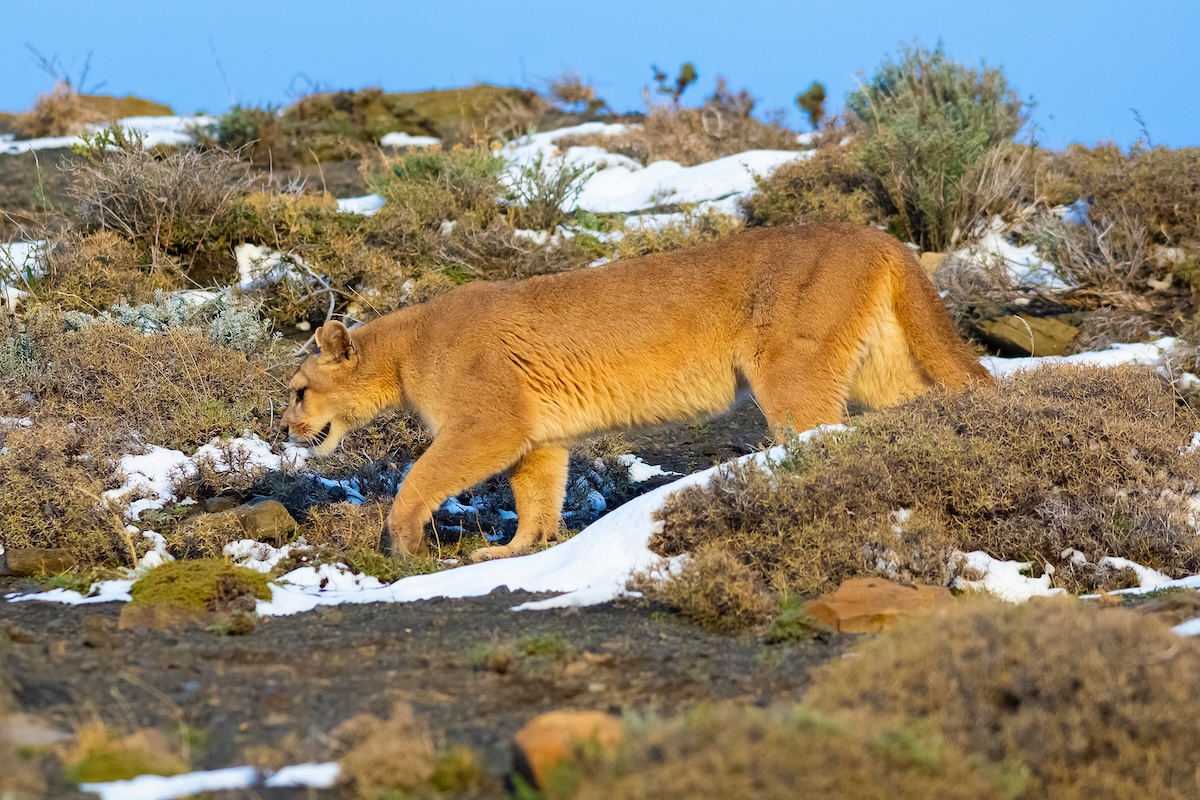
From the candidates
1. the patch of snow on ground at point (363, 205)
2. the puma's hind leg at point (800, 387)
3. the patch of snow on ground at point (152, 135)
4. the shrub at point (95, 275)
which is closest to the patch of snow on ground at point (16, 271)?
the shrub at point (95, 275)

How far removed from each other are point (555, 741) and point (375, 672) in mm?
1747

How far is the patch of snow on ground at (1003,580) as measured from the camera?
6.39 m

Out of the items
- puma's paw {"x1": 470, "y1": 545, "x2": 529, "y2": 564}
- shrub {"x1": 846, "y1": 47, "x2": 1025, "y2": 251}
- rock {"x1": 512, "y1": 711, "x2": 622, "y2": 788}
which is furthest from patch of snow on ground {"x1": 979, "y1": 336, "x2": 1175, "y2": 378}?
rock {"x1": 512, "y1": 711, "x2": 622, "y2": 788}

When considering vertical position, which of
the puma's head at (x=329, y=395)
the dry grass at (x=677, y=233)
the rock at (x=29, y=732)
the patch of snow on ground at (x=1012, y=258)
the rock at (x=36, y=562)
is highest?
the dry grass at (x=677, y=233)

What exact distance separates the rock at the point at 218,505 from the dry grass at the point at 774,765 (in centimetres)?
629

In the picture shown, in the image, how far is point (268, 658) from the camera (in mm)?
5117

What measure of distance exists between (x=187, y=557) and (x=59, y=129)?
727 inches

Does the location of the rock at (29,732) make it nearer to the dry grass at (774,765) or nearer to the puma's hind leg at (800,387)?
the dry grass at (774,765)

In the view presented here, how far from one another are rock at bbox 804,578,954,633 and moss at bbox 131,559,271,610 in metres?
3.02

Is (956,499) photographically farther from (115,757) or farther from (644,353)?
(115,757)

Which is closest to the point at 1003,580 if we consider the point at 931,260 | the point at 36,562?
the point at 36,562

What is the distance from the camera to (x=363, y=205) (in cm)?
1652

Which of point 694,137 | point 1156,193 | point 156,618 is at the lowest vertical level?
point 156,618

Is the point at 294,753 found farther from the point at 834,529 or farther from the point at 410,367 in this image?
the point at 410,367
